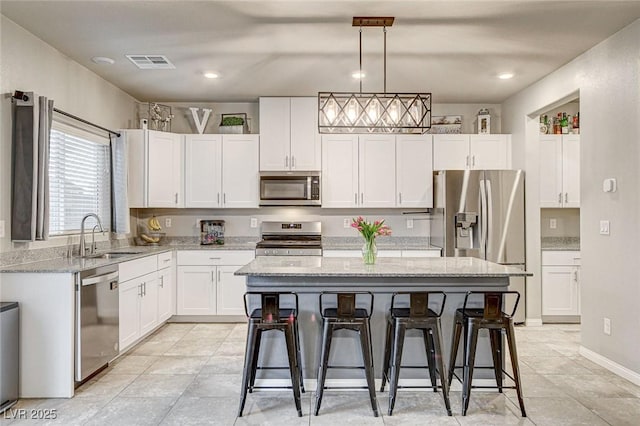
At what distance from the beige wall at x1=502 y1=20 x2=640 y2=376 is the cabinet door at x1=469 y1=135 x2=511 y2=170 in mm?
1083

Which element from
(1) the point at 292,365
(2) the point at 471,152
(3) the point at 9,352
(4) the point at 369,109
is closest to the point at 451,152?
(2) the point at 471,152

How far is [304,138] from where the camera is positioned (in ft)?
16.6

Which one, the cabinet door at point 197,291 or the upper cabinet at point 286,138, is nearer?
the cabinet door at point 197,291

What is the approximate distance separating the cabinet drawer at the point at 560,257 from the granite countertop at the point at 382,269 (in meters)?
1.86

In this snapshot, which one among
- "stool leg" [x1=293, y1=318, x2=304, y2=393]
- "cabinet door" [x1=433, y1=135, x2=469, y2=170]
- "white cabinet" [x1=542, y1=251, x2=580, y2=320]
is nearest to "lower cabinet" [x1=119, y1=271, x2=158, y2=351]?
"stool leg" [x1=293, y1=318, x2=304, y2=393]

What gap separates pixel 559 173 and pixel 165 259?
14.6 feet

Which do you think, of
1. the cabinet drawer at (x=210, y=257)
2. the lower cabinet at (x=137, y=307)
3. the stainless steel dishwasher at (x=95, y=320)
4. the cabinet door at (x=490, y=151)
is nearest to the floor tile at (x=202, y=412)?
the stainless steel dishwasher at (x=95, y=320)

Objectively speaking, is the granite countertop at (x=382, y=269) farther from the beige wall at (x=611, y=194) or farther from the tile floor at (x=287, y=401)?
the beige wall at (x=611, y=194)

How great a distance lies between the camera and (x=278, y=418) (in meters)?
2.59

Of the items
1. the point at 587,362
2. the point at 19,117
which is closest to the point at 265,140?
the point at 19,117

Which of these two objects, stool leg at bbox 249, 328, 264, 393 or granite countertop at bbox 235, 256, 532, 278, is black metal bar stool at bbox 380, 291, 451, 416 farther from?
stool leg at bbox 249, 328, 264, 393

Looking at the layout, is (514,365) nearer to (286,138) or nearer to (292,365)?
(292,365)

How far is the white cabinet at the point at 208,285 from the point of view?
4.85m

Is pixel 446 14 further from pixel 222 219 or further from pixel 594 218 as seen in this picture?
pixel 222 219
